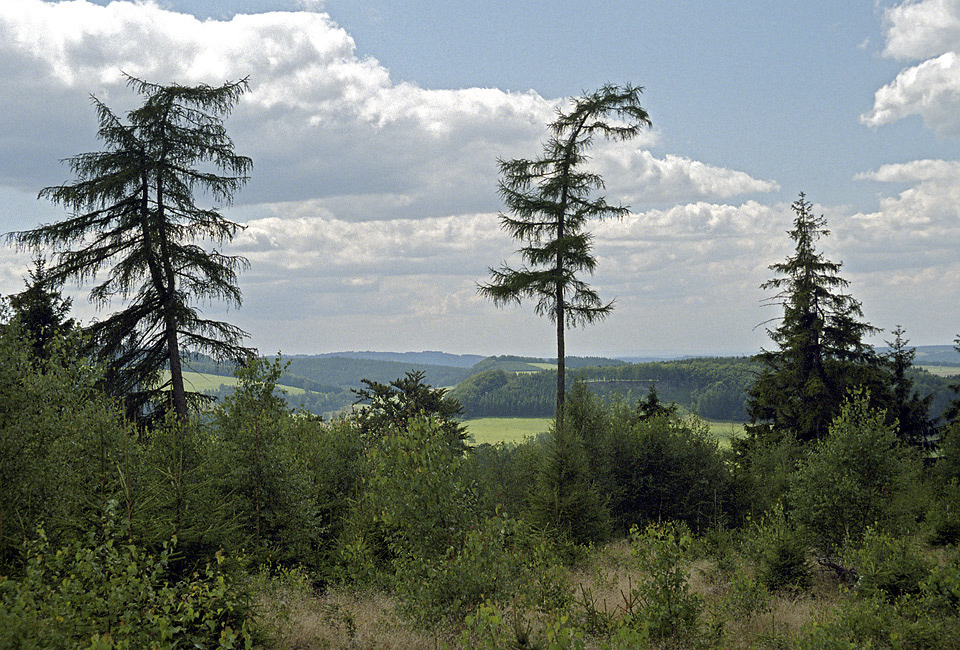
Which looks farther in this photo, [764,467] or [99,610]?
[764,467]

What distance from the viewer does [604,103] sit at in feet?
80.3

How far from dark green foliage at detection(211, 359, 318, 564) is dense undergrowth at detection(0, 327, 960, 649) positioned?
0.16 ft

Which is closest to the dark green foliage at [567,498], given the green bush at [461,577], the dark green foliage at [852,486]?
the dark green foliage at [852,486]

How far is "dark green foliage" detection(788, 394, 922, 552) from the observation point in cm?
1515

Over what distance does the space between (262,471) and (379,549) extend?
3.85 metres

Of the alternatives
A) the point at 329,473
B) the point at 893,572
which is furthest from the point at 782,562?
the point at 329,473

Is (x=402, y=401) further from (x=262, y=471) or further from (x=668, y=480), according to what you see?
(x=262, y=471)

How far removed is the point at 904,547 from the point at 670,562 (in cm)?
732

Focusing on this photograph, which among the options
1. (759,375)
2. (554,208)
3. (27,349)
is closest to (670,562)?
(27,349)

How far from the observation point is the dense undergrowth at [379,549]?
722 centimetres

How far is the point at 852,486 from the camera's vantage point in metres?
15.0

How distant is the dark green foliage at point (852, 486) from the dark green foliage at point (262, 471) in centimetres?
1279

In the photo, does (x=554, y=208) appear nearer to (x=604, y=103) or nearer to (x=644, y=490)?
(x=604, y=103)

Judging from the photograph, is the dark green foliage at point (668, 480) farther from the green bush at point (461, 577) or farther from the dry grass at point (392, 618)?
the green bush at point (461, 577)
